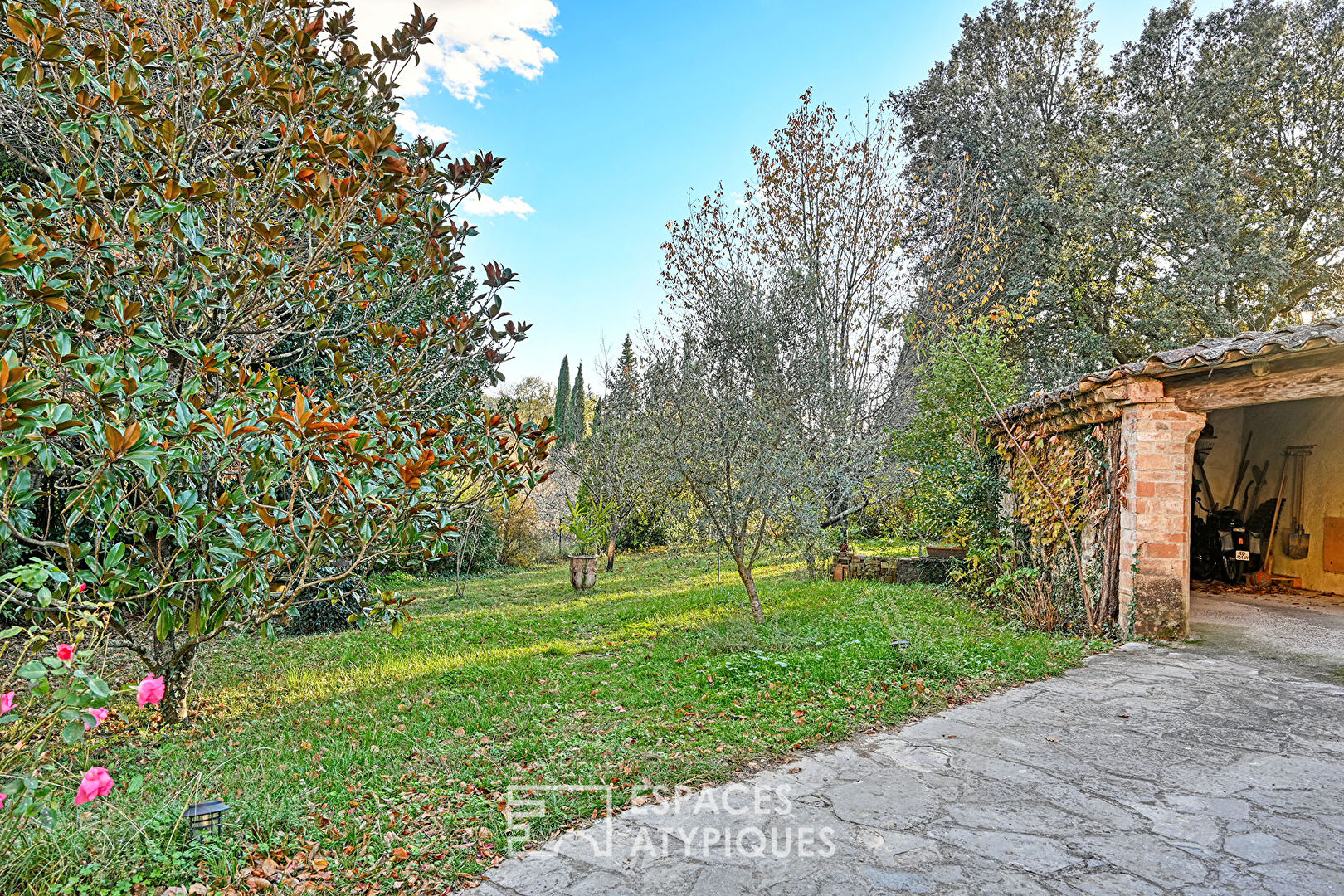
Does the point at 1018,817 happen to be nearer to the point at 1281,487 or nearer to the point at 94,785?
the point at 94,785

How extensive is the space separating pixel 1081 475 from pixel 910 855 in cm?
520

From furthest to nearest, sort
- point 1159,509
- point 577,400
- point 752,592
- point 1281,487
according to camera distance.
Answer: point 577,400 < point 1281,487 < point 752,592 < point 1159,509

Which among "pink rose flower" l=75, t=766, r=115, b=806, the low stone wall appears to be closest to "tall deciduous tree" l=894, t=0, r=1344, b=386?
the low stone wall

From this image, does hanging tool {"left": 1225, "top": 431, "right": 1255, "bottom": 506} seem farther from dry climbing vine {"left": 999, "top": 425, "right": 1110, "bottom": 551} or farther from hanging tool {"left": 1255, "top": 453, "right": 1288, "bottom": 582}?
dry climbing vine {"left": 999, "top": 425, "right": 1110, "bottom": 551}

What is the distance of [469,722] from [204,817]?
1865 mm

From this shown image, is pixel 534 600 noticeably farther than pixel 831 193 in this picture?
No

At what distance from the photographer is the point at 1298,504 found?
8750mm

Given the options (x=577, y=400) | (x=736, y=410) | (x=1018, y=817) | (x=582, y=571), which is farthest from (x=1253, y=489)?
(x=577, y=400)

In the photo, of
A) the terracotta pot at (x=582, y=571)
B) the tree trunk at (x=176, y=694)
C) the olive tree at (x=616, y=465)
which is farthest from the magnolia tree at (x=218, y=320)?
the olive tree at (x=616, y=465)

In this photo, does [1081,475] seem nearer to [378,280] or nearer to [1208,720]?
[1208,720]

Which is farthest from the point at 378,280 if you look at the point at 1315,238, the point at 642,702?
the point at 1315,238

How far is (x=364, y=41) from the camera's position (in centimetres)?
410

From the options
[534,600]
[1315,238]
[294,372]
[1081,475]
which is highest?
[1315,238]

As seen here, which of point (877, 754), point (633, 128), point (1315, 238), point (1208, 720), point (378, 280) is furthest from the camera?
point (1315, 238)
